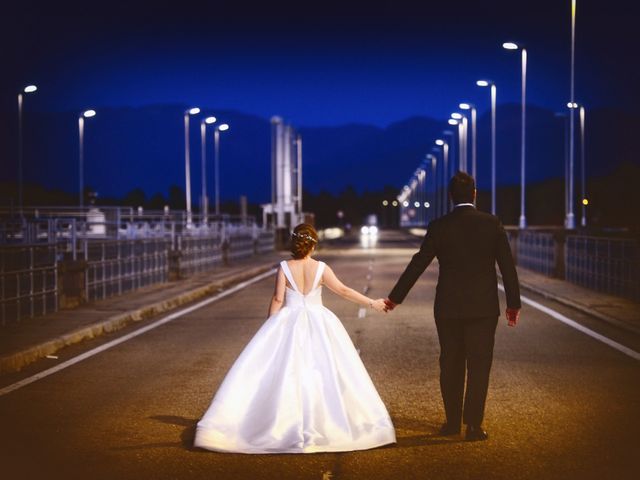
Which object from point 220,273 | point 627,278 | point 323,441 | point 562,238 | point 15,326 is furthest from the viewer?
point 220,273

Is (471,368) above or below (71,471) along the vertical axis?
above

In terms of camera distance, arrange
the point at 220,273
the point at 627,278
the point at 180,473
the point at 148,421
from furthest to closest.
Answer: the point at 220,273 < the point at 627,278 < the point at 148,421 < the point at 180,473

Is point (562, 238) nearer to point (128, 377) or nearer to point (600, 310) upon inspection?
point (600, 310)

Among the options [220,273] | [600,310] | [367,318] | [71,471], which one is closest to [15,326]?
[367,318]

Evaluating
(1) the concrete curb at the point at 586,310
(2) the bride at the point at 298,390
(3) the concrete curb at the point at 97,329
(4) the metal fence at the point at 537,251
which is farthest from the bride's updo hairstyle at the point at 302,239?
(4) the metal fence at the point at 537,251

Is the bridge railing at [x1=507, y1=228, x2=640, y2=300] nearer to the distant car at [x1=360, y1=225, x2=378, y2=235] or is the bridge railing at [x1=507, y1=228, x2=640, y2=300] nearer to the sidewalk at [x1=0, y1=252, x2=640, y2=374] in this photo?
the sidewalk at [x1=0, y1=252, x2=640, y2=374]

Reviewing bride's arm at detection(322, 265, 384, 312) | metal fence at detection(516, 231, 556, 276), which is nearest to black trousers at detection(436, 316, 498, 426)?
bride's arm at detection(322, 265, 384, 312)

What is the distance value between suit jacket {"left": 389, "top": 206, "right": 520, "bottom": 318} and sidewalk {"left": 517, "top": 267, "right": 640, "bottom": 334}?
26.2 ft

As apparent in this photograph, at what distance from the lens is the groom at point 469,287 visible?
746 cm

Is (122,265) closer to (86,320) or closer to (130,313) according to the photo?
(130,313)

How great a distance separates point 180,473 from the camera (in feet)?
21.7

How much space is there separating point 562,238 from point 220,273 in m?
10.7

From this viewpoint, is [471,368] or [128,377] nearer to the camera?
[471,368]

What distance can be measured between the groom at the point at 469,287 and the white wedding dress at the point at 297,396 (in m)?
0.71
